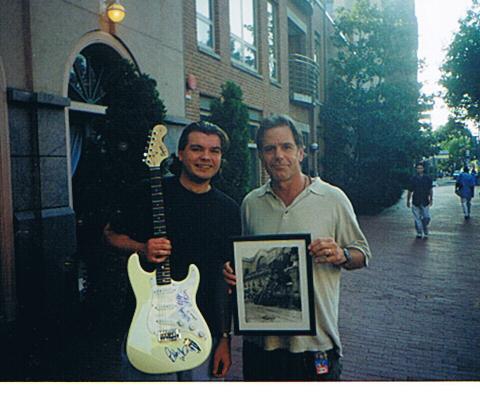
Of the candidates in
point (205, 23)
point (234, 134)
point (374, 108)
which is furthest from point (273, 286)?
point (205, 23)

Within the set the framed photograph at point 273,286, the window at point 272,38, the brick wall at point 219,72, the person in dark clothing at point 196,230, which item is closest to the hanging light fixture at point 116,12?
the brick wall at point 219,72

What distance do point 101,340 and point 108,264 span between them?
1.25 ft

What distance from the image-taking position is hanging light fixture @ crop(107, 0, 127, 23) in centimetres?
222

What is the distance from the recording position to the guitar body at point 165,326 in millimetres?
1588

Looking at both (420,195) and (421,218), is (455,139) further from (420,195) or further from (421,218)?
(421,218)

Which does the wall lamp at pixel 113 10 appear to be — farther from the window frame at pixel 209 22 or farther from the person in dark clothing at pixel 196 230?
the person in dark clothing at pixel 196 230

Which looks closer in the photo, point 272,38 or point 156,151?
point 156,151

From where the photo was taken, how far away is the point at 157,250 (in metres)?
1.54

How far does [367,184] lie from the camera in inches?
93.3

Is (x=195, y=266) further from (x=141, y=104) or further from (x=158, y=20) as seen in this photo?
(x=158, y=20)

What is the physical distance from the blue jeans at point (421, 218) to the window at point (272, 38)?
0.99 meters

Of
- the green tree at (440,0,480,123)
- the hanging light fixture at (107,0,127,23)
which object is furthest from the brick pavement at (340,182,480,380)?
the hanging light fixture at (107,0,127,23)

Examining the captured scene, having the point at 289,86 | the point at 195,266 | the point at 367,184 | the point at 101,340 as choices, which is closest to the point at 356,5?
the point at 289,86

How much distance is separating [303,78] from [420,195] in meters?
0.84
